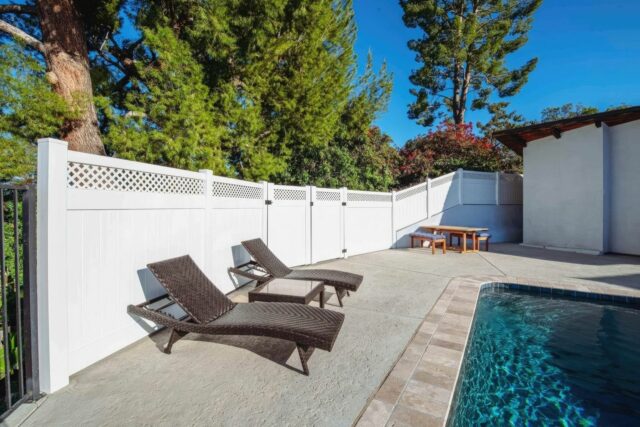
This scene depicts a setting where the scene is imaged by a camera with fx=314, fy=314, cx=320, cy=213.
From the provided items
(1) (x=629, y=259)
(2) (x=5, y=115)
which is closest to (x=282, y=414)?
(2) (x=5, y=115)

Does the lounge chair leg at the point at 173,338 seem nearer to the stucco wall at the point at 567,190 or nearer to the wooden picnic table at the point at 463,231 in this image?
the wooden picnic table at the point at 463,231

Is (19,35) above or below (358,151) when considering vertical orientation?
above

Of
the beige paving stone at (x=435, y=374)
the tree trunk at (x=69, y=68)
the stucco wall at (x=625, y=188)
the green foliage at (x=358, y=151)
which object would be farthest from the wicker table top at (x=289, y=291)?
the stucco wall at (x=625, y=188)

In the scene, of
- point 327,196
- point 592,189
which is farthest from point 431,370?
point 592,189

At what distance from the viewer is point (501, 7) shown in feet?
57.4

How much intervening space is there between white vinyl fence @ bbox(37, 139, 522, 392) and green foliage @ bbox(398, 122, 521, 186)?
31.7 ft

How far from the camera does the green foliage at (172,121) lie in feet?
24.5

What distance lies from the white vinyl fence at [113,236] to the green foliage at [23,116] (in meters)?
5.29

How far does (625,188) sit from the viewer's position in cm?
935

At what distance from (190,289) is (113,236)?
913 mm

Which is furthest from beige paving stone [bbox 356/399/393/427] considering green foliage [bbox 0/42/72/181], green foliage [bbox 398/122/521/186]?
green foliage [bbox 398/122/521/186]

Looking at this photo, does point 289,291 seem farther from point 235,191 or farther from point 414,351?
point 235,191

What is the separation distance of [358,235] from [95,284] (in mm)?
7182

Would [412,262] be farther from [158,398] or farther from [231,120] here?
[158,398]
